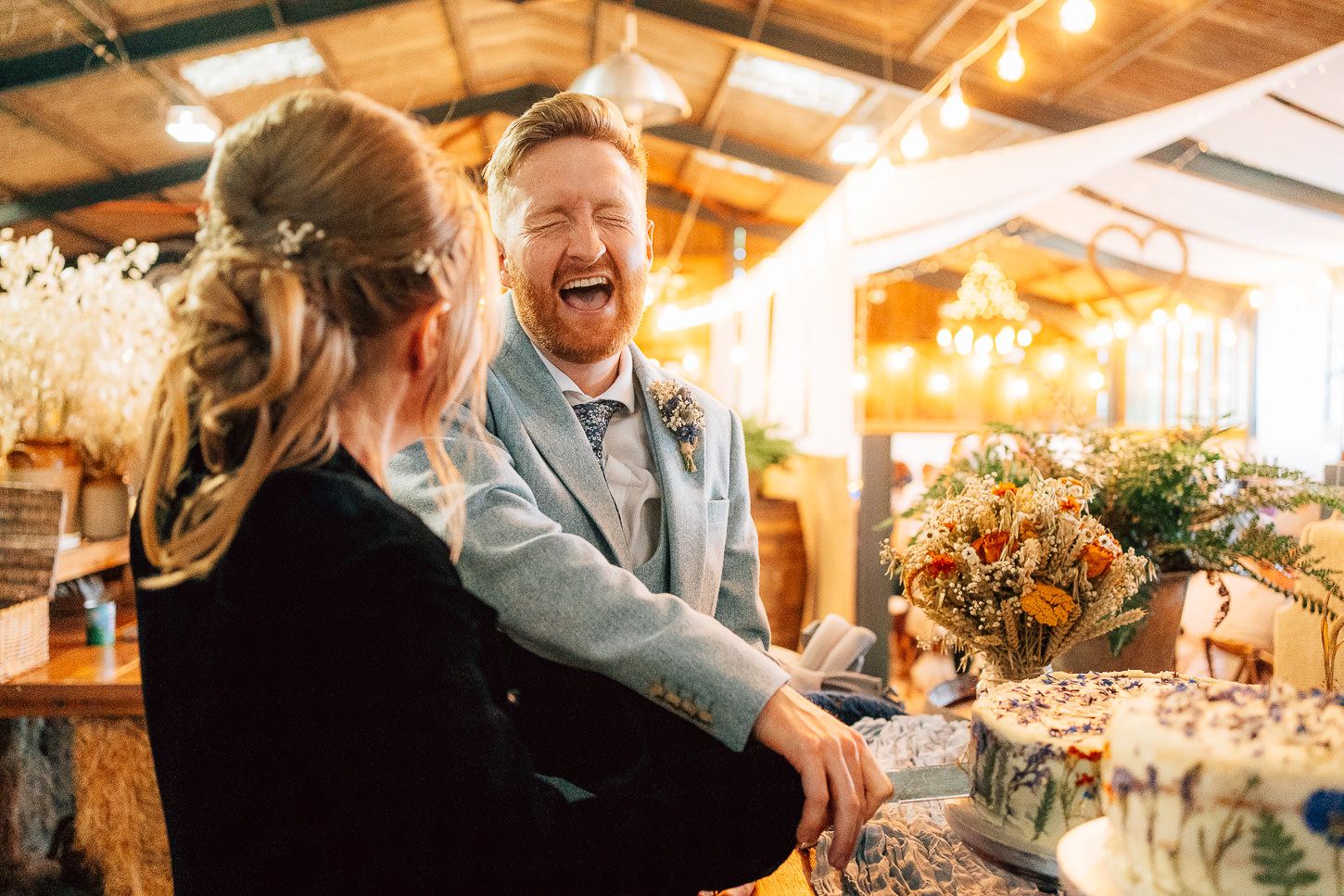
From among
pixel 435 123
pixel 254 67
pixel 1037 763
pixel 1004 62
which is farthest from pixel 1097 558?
pixel 435 123

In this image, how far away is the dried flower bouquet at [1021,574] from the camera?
46.4 inches

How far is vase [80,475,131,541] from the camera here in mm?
2594

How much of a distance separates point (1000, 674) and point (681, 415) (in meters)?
0.60

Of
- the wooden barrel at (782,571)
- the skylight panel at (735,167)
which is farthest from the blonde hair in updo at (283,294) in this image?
the skylight panel at (735,167)

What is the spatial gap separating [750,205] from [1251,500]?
32.7 ft

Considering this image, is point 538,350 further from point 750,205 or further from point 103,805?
point 750,205

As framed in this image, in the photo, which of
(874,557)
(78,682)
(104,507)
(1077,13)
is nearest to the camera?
(78,682)

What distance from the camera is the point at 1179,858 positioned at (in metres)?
0.61

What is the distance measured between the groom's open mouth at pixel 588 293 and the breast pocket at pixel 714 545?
1.16 feet

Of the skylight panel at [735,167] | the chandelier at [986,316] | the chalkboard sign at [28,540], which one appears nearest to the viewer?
the chalkboard sign at [28,540]

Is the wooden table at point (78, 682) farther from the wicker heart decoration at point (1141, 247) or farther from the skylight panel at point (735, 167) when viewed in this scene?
the skylight panel at point (735, 167)

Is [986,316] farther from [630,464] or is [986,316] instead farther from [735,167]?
[630,464]

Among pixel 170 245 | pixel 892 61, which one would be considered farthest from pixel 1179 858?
pixel 170 245

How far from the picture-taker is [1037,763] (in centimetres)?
85
